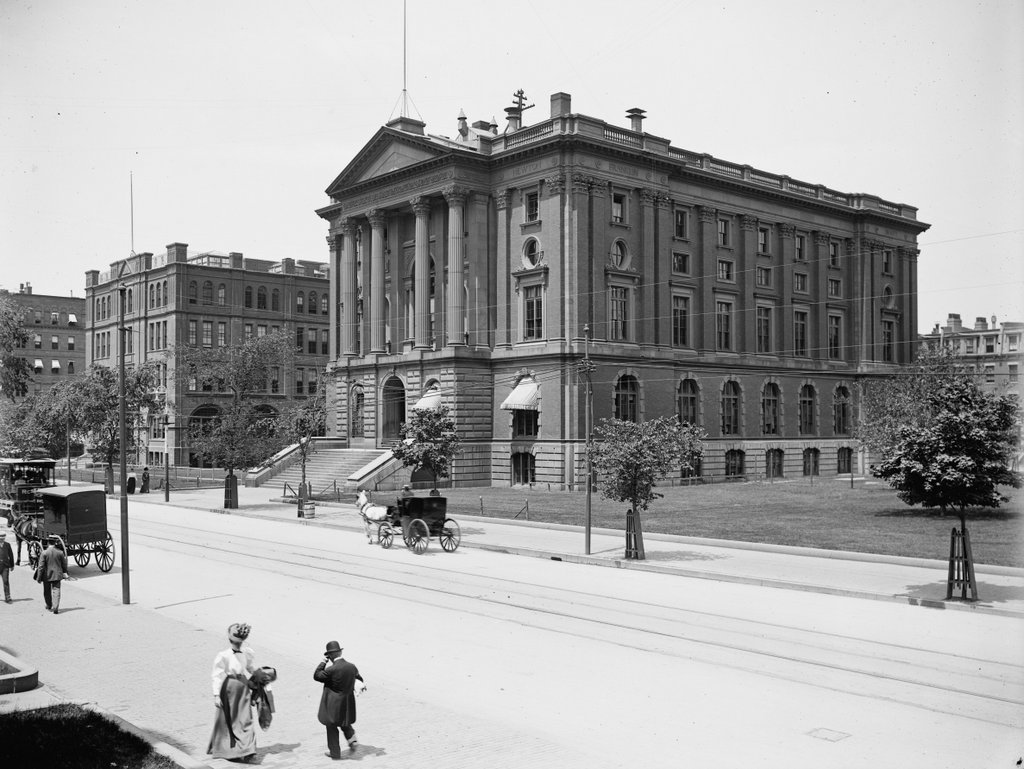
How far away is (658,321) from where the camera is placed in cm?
5872

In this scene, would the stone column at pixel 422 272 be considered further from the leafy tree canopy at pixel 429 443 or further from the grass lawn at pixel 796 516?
the leafy tree canopy at pixel 429 443

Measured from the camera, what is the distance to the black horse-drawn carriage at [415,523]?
31.2 m

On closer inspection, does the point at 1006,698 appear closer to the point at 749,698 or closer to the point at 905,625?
the point at 749,698

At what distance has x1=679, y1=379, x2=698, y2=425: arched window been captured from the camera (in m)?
60.7

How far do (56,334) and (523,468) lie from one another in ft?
252

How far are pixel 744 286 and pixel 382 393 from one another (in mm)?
25213

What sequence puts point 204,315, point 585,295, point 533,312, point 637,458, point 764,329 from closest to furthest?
point 637,458, point 585,295, point 533,312, point 764,329, point 204,315

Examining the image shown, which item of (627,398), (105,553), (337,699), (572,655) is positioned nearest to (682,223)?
(627,398)

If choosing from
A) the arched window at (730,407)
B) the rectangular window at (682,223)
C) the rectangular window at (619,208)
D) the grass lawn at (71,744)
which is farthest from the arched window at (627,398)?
the grass lawn at (71,744)

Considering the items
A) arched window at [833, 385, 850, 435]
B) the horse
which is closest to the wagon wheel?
the horse

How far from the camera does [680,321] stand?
6075 cm

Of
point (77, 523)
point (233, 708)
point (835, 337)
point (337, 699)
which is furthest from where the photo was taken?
point (835, 337)

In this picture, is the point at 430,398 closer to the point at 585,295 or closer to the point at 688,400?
the point at 585,295

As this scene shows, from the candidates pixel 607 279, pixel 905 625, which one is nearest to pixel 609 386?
pixel 607 279
